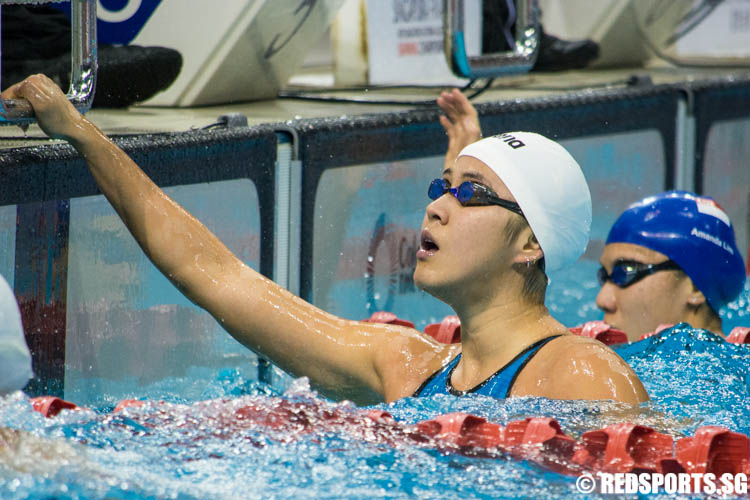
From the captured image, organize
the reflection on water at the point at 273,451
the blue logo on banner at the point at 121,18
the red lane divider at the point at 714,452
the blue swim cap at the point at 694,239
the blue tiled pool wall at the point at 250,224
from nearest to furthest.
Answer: the reflection on water at the point at 273,451 → the red lane divider at the point at 714,452 → the blue tiled pool wall at the point at 250,224 → the blue swim cap at the point at 694,239 → the blue logo on banner at the point at 121,18

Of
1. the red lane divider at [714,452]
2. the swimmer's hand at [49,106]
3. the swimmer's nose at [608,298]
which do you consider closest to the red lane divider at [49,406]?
the swimmer's hand at [49,106]

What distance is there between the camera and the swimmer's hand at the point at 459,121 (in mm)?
3316

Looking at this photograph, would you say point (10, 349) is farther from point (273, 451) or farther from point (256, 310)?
point (256, 310)

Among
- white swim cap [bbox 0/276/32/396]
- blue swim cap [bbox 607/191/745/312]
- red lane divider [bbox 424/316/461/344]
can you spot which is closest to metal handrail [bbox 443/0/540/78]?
blue swim cap [bbox 607/191/745/312]

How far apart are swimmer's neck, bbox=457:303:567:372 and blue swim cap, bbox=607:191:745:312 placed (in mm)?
1125

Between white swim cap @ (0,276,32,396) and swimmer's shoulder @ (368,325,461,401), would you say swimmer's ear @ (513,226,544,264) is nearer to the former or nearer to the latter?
swimmer's shoulder @ (368,325,461,401)

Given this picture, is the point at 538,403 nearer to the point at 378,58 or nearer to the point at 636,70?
the point at 378,58

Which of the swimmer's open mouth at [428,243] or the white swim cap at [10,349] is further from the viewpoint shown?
the swimmer's open mouth at [428,243]

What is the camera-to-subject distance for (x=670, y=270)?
3510mm

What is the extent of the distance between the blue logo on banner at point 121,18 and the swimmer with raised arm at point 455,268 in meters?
1.35

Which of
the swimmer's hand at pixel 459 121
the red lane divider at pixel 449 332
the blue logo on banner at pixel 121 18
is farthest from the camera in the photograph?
the blue logo on banner at pixel 121 18

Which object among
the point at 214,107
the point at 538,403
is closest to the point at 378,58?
the point at 214,107

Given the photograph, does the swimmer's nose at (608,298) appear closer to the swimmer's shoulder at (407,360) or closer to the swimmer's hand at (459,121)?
the swimmer's hand at (459,121)

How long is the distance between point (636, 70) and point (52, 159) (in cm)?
375
